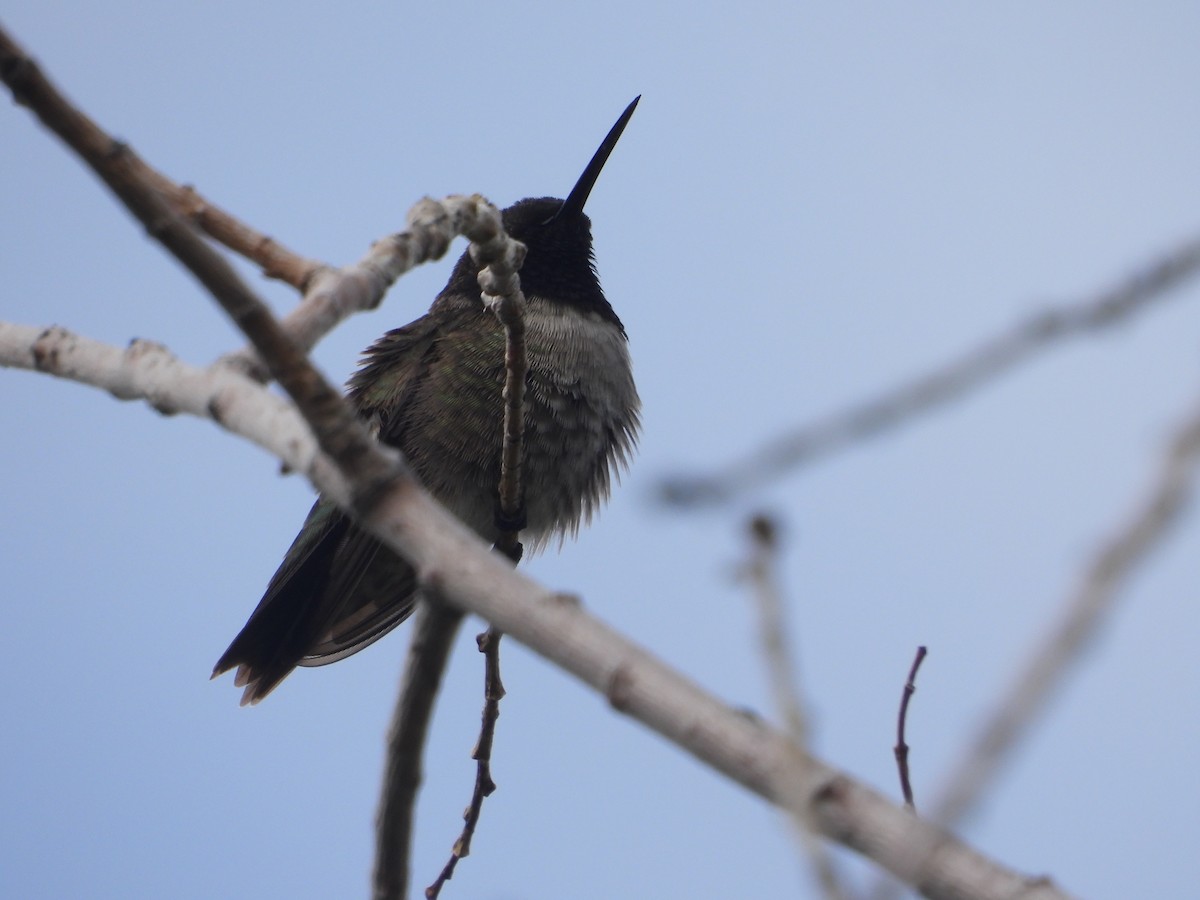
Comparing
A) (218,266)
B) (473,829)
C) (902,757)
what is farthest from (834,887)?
(473,829)

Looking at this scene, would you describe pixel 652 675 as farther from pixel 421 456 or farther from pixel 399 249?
pixel 421 456

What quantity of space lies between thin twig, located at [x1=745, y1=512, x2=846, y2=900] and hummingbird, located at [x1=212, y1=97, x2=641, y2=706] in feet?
13.2

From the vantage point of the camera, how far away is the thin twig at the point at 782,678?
3.45ft

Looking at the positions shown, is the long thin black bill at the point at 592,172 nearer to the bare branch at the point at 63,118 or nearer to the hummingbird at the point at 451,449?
the hummingbird at the point at 451,449

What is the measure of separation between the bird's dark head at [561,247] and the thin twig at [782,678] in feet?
Result: 17.3

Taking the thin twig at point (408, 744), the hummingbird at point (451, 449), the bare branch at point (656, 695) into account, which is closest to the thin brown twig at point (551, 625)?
the bare branch at point (656, 695)

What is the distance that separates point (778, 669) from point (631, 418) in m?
5.14

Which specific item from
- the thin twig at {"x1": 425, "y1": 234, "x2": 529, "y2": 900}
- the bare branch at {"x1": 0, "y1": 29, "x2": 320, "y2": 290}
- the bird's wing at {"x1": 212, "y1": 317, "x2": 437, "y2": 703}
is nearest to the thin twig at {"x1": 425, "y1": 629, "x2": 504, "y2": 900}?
the thin twig at {"x1": 425, "y1": 234, "x2": 529, "y2": 900}

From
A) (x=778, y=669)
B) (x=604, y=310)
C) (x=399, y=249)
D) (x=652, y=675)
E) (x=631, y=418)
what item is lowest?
(x=778, y=669)

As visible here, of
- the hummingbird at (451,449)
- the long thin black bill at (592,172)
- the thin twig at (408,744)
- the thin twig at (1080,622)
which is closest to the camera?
the thin twig at (1080,622)

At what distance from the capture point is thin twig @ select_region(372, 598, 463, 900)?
190 centimetres

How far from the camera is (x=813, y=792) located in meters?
1.43

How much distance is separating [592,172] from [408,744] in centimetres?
516

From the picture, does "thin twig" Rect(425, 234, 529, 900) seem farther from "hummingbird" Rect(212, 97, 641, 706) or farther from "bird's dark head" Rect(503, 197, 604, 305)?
"bird's dark head" Rect(503, 197, 604, 305)
